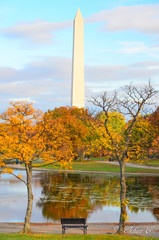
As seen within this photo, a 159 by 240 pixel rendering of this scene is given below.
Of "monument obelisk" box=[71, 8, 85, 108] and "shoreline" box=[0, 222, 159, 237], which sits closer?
"shoreline" box=[0, 222, 159, 237]

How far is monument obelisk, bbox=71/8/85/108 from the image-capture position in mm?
87562

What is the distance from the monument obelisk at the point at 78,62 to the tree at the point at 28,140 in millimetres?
69527

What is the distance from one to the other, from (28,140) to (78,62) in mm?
72036

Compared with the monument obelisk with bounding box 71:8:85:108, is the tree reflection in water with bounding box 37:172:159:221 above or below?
below

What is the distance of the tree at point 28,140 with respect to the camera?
63.1 ft

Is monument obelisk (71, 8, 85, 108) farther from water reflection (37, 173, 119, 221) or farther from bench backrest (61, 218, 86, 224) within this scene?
bench backrest (61, 218, 86, 224)

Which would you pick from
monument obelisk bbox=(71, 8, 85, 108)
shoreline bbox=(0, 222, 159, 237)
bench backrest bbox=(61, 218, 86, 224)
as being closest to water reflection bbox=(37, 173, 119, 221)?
shoreline bbox=(0, 222, 159, 237)

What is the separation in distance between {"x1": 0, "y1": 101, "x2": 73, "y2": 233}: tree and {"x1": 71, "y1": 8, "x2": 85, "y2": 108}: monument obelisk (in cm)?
6953

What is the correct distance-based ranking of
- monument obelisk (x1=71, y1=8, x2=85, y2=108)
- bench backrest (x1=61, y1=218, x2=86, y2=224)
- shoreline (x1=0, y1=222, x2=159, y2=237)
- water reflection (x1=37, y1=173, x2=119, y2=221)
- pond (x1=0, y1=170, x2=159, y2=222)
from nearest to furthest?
bench backrest (x1=61, y1=218, x2=86, y2=224), shoreline (x1=0, y1=222, x2=159, y2=237), pond (x1=0, y1=170, x2=159, y2=222), water reflection (x1=37, y1=173, x2=119, y2=221), monument obelisk (x1=71, y1=8, x2=85, y2=108)

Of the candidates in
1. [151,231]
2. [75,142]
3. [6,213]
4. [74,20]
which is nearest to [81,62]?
[74,20]

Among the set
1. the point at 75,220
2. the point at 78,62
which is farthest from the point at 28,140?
the point at 78,62

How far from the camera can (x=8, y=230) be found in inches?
747

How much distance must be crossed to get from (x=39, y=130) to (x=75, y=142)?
62.7 metres

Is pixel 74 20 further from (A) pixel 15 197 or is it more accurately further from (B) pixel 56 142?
(B) pixel 56 142
